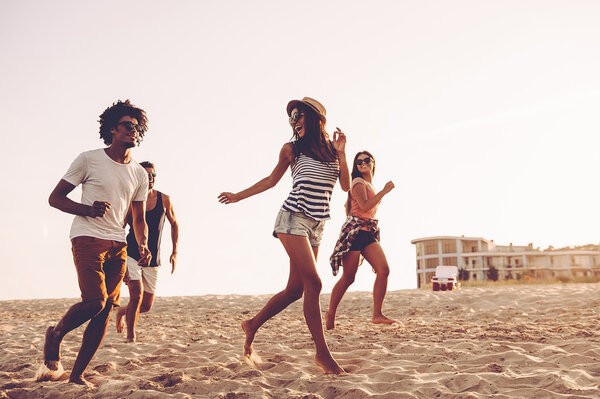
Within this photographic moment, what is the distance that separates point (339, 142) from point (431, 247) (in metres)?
45.3

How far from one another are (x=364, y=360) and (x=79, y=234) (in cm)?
253

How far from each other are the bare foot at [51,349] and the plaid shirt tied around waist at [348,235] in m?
3.17

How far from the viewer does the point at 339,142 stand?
13.9 feet

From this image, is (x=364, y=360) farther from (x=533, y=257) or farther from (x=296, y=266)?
(x=533, y=257)

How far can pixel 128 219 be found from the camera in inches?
239

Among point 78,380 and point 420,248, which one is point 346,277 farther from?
point 420,248

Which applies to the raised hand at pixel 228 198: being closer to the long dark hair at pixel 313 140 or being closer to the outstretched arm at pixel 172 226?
the long dark hair at pixel 313 140

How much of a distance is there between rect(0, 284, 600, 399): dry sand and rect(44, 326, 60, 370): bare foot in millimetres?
159

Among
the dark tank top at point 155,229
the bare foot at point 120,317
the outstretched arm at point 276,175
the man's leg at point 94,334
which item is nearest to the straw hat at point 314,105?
the outstretched arm at point 276,175

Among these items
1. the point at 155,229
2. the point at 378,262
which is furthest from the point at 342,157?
the point at 155,229

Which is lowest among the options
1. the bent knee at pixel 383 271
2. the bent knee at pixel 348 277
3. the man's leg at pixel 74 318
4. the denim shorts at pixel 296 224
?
the man's leg at pixel 74 318

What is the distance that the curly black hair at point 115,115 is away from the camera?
4156mm

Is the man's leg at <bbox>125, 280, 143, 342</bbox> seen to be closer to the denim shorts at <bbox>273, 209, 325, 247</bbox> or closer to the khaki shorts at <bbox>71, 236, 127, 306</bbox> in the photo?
the khaki shorts at <bbox>71, 236, 127, 306</bbox>

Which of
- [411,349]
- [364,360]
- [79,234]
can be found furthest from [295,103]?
[411,349]
